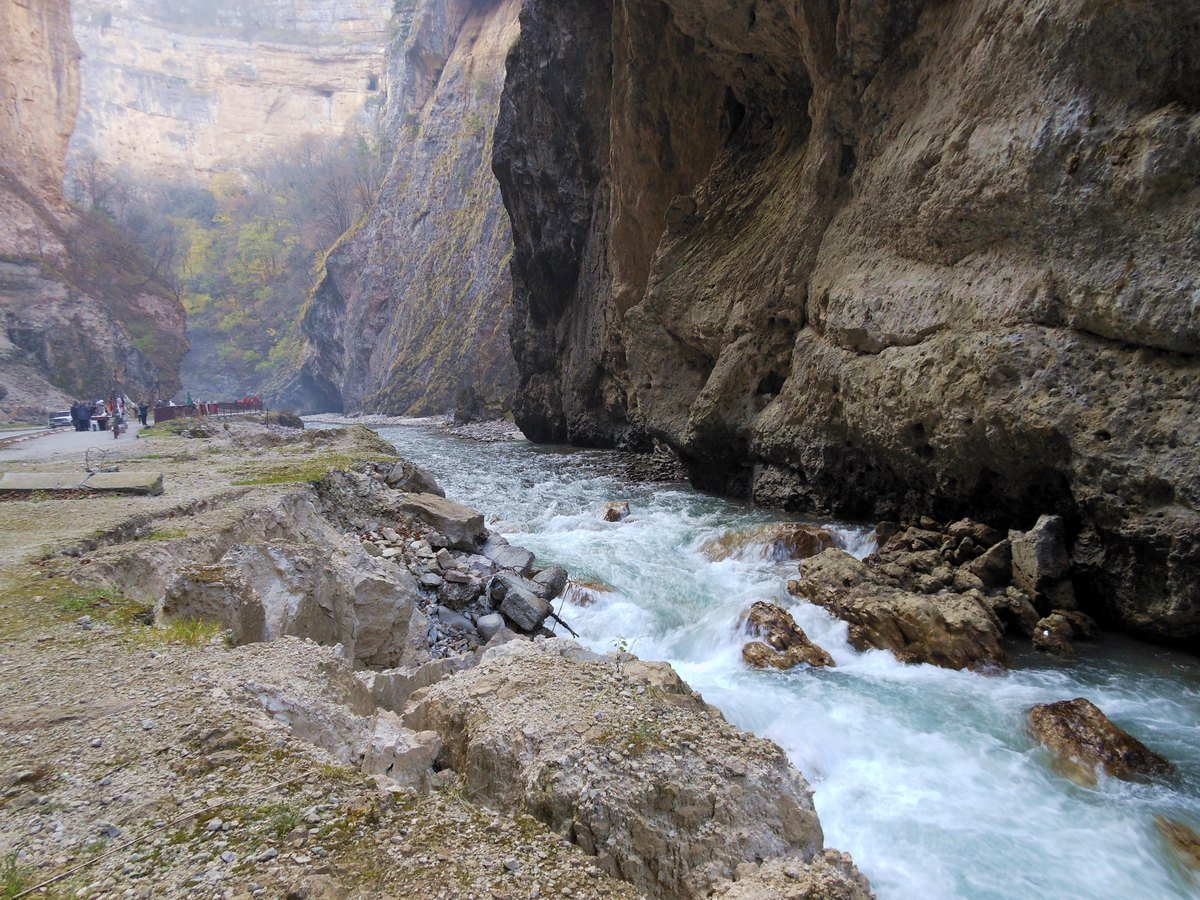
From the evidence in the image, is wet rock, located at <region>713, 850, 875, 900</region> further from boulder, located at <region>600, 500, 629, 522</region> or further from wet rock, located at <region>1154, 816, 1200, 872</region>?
boulder, located at <region>600, 500, 629, 522</region>

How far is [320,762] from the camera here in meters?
2.89

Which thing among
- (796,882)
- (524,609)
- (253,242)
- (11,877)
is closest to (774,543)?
(524,609)

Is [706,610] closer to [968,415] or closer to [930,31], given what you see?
[968,415]

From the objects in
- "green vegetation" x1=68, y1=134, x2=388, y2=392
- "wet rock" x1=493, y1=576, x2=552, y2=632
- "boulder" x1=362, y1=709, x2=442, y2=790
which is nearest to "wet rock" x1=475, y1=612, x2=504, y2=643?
"wet rock" x1=493, y1=576, x2=552, y2=632

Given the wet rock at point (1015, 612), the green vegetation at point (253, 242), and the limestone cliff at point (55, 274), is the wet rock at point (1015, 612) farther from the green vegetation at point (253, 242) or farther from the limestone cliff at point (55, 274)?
the green vegetation at point (253, 242)

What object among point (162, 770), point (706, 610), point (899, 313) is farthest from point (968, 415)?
point (162, 770)

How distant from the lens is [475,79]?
2122 inches

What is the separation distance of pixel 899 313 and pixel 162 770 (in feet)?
36.0

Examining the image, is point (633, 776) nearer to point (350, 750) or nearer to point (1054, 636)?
point (350, 750)

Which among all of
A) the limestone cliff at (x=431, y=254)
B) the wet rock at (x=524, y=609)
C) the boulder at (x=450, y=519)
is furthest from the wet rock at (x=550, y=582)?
the limestone cliff at (x=431, y=254)

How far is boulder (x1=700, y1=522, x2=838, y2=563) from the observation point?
35.4 feet

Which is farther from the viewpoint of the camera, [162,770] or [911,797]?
[911,797]

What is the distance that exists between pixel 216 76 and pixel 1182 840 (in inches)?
5351

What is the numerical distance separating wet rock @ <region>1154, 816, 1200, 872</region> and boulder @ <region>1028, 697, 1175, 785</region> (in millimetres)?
464
